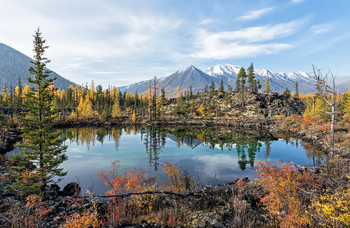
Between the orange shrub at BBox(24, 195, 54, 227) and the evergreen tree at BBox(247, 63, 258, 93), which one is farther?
the evergreen tree at BBox(247, 63, 258, 93)

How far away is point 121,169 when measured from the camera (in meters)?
22.5

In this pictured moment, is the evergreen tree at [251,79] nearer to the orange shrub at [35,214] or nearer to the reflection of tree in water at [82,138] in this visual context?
the reflection of tree in water at [82,138]

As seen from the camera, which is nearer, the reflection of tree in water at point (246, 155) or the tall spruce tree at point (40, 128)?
the tall spruce tree at point (40, 128)

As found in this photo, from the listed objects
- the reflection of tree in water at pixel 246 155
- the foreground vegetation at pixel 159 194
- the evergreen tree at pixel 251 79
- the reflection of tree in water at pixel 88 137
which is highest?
the evergreen tree at pixel 251 79

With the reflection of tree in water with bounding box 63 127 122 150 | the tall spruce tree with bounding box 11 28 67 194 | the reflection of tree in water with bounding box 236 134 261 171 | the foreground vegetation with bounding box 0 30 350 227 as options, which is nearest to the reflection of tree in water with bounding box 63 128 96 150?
the reflection of tree in water with bounding box 63 127 122 150

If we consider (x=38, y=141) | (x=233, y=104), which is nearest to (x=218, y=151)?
(x=38, y=141)

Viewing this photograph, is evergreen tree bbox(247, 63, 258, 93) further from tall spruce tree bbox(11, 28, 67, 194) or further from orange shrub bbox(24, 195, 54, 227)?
orange shrub bbox(24, 195, 54, 227)

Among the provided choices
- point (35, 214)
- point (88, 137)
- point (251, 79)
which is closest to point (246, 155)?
Result: point (35, 214)

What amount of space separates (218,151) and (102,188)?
2436cm

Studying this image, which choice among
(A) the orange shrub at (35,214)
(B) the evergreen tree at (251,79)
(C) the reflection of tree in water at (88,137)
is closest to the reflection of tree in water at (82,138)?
(C) the reflection of tree in water at (88,137)

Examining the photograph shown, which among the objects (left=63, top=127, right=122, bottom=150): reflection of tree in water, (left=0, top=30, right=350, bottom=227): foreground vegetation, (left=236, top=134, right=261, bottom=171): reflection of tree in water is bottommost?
(left=236, top=134, right=261, bottom=171): reflection of tree in water

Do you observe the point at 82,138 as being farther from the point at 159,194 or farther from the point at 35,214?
the point at 159,194

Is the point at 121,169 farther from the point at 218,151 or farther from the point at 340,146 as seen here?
the point at 340,146

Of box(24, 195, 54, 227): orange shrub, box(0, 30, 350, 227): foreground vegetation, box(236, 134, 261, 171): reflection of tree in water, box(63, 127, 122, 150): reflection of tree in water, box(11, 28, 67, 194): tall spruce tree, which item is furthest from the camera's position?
box(63, 127, 122, 150): reflection of tree in water
